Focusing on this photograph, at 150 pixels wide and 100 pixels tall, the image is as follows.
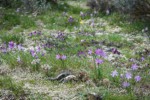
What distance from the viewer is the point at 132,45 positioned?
28.7ft

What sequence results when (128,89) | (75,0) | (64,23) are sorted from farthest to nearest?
(75,0), (64,23), (128,89)

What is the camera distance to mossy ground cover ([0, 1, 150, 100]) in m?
5.11

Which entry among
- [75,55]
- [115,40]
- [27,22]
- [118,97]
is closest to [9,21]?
[27,22]

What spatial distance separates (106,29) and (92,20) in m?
0.91

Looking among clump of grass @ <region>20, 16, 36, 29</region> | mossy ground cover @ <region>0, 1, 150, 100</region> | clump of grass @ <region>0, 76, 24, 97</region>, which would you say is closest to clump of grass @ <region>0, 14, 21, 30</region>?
mossy ground cover @ <region>0, 1, 150, 100</region>

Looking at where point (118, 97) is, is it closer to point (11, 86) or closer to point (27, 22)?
point (11, 86)

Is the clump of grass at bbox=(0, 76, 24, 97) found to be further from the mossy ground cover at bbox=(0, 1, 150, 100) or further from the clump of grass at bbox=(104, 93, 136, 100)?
the clump of grass at bbox=(104, 93, 136, 100)

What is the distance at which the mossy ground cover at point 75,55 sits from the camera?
5.11 meters

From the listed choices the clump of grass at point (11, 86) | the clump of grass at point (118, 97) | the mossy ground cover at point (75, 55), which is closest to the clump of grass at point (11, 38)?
the mossy ground cover at point (75, 55)

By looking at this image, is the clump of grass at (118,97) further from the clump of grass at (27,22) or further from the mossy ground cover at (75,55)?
the clump of grass at (27,22)

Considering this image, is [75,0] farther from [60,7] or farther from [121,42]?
[121,42]

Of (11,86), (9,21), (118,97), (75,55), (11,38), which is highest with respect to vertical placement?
(118,97)

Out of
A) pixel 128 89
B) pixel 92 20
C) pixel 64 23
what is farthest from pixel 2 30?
pixel 128 89

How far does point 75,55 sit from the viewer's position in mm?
7402
